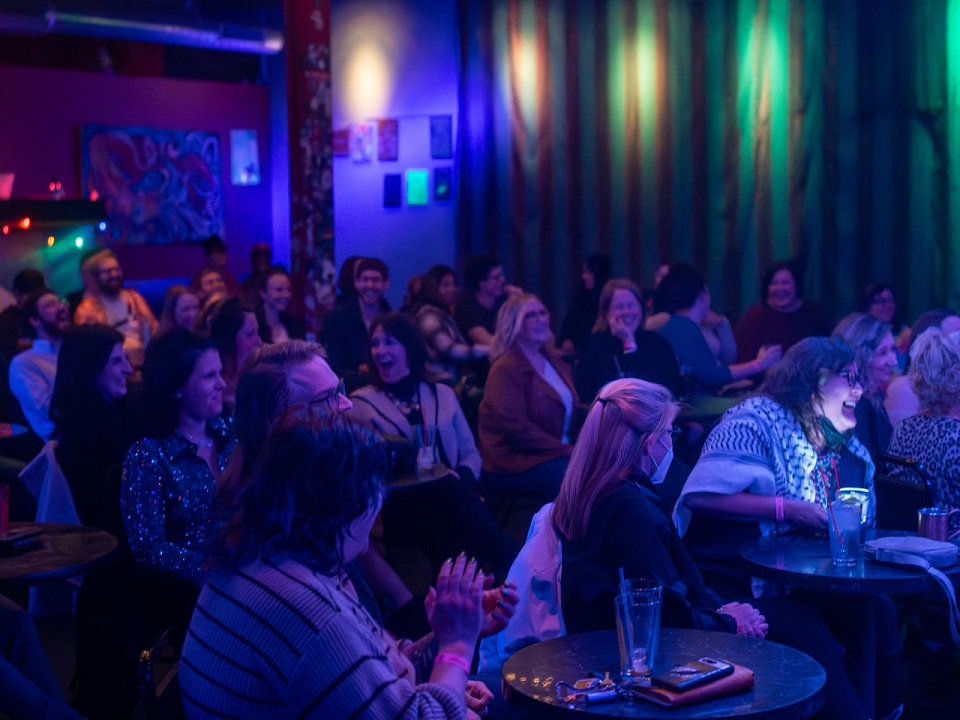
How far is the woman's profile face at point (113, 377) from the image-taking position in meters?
4.45

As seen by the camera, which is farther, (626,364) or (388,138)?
(388,138)

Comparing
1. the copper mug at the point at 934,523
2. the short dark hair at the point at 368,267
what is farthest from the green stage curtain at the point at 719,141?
the copper mug at the point at 934,523

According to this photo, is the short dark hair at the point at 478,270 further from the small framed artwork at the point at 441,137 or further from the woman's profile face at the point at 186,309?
the small framed artwork at the point at 441,137

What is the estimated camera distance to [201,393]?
3.81 metres

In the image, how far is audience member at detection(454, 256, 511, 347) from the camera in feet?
28.2

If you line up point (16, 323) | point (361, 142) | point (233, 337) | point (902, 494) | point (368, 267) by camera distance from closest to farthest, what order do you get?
point (902, 494) → point (233, 337) → point (368, 267) → point (16, 323) → point (361, 142)

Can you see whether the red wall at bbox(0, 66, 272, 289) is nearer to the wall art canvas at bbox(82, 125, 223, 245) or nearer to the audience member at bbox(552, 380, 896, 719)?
the wall art canvas at bbox(82, 125, 223, 245)

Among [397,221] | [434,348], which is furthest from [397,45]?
[434,348]

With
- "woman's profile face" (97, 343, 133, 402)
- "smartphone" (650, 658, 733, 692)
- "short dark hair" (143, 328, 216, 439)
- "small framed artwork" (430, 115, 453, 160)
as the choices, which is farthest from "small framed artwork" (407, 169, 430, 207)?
"smartphone" (650, 658, 733, 692)

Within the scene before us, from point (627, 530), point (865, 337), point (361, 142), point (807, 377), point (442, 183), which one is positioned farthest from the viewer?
point (361, 142)

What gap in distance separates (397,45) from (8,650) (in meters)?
8.92

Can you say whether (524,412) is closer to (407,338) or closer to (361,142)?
(407,338)

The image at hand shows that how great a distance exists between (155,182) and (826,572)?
986cm

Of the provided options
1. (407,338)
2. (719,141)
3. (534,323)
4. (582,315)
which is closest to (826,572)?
(407,338)
